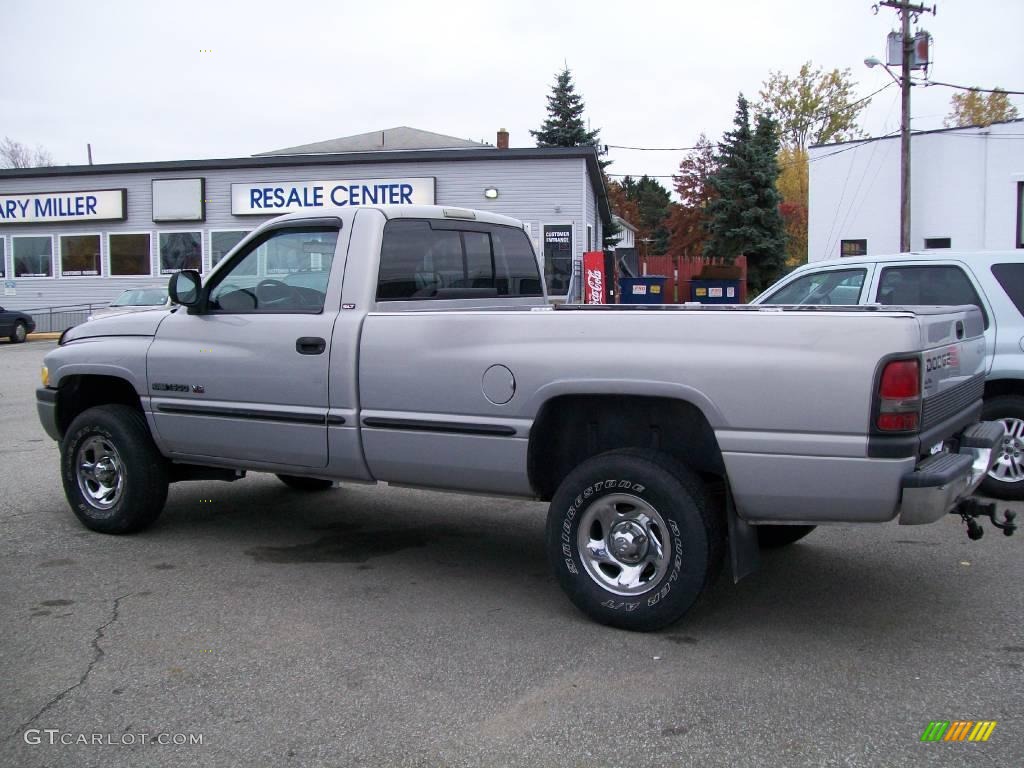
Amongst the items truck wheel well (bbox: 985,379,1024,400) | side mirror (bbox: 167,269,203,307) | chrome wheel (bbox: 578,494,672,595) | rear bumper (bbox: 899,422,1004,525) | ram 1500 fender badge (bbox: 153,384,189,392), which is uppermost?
side mirror (bbox: 167,269,203,307)

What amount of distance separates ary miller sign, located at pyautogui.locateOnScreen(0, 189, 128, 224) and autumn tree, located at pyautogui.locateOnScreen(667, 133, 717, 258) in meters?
36.1

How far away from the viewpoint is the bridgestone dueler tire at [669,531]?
4.21m

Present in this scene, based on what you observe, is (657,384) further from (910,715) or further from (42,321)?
(42,321)

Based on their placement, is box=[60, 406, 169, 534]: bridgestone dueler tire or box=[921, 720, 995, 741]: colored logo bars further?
box=[60, 406, 169, 534]: bridgestone dueler tire

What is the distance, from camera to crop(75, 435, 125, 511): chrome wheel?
6.18 m

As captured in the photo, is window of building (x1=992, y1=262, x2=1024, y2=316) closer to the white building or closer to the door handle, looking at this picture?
the door handle

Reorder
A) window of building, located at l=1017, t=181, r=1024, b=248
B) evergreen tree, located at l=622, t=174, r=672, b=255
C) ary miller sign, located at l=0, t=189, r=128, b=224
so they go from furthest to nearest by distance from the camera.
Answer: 1. evergreen tree, located at l=622, t=174, r=672, b=255
2. ary miller sign, located at l=0, t=189, r=128, b=224
3. window of building, located at l=1017, t=181, r=1024, b=248

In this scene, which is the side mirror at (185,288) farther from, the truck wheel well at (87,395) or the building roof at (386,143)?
the building roof at (386,143)

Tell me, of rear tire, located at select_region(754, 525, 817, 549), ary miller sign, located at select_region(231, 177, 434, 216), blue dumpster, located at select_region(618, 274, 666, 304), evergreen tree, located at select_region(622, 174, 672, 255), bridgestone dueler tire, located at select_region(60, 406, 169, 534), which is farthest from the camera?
evergreen tree, located at select_region(622, 174, 672, 255)

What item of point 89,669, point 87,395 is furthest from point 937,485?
point 87,395

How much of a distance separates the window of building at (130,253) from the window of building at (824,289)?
25998mm

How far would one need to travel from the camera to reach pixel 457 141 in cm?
4066

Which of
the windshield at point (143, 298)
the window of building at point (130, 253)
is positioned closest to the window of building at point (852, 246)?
the windshield at point (143, 298)

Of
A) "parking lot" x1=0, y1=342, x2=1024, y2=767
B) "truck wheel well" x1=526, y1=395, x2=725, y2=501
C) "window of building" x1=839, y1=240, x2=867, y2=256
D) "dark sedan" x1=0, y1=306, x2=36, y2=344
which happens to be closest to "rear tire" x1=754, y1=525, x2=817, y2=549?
"parking lot" x1=0, y1=342, x2=1024, y2=767
